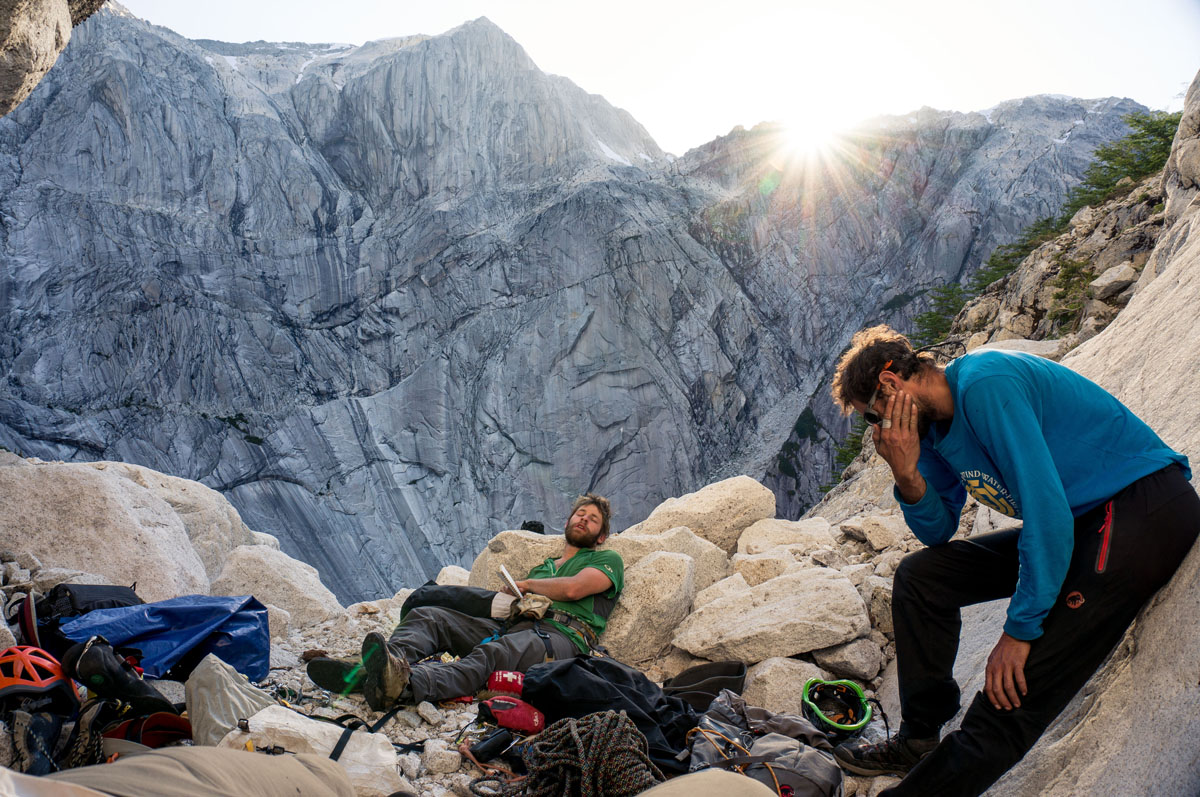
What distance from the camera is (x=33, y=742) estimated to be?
2.67m

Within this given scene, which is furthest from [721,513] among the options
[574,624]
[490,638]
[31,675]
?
[31,675]

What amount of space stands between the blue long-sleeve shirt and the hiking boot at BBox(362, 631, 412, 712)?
2873 mm

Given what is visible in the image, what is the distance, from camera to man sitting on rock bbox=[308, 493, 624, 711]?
3.65m

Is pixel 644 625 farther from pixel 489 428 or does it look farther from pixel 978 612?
pixel 489 428

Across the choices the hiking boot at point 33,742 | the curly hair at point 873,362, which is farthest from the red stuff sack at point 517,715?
the curly hair at point 873,362

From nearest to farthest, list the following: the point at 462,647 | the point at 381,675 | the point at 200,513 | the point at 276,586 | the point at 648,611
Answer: the point at 381,675, the point at 462,647, the point at 648,611, the point at 276,586, the point at 200,513

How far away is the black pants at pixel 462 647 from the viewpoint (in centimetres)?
378

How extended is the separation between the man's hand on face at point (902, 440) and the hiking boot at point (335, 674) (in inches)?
120

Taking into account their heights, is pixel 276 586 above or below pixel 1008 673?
below

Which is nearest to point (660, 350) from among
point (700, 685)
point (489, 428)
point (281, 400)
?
point (489, 428)

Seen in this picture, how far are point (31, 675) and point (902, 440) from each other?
3737mm

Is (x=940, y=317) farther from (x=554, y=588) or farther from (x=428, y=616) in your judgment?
(x=428, y=616)

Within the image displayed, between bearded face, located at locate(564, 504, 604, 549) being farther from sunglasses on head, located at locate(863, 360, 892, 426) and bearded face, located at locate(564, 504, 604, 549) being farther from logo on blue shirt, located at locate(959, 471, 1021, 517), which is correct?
logo on blue shirt, located at locate(959, 471, 1021, 517)

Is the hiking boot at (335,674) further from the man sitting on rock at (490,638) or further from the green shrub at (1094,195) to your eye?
the green shrub at (1094,195)
